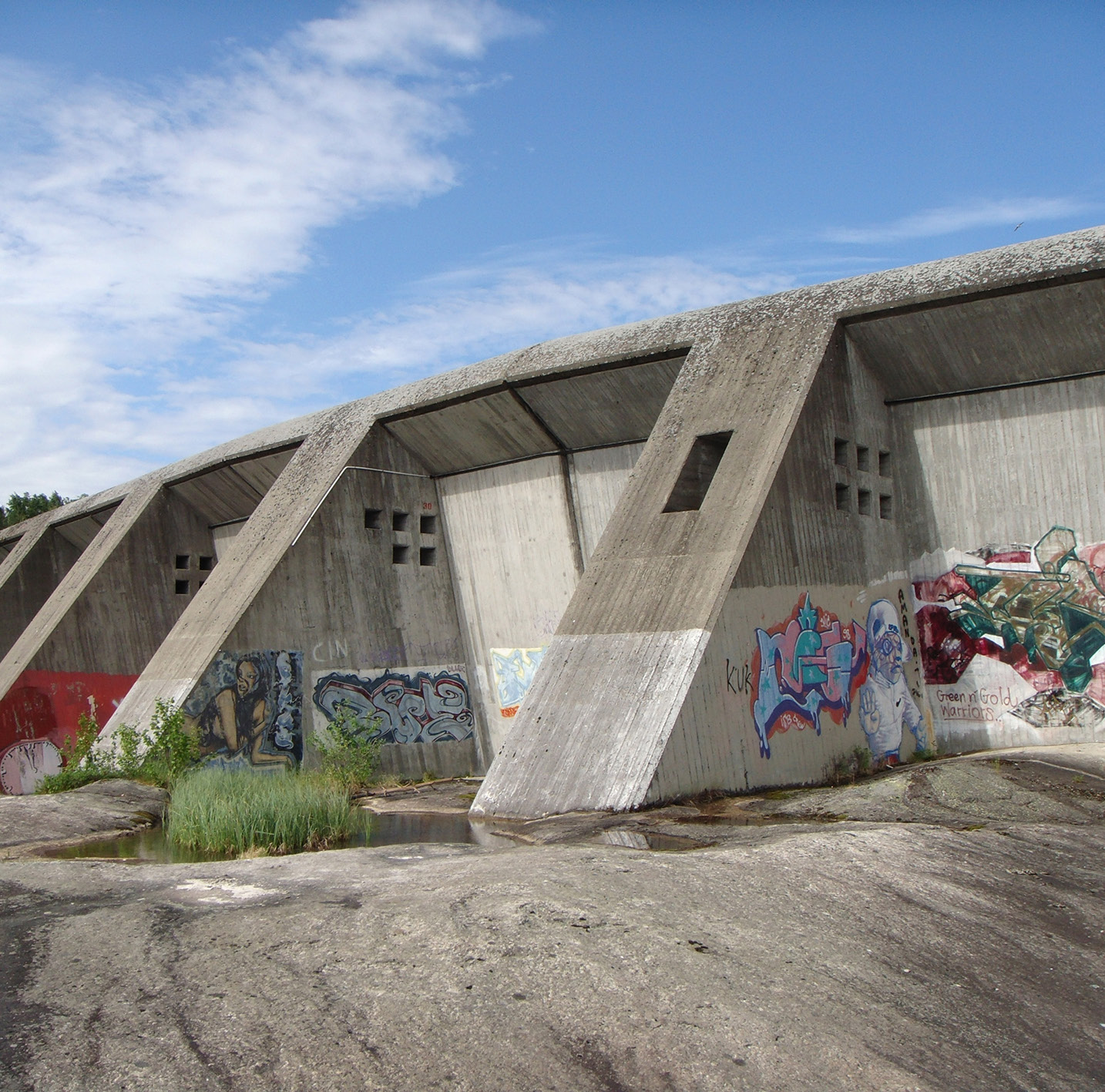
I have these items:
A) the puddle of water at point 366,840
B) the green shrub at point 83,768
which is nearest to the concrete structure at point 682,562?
the puddle of water at point 366,840

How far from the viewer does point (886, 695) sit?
1387 cm

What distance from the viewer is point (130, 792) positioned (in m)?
13.3

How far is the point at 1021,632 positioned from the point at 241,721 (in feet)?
36.1

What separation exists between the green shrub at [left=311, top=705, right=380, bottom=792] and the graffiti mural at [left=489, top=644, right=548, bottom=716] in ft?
8.24

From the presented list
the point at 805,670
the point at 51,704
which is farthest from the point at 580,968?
the point at 51,704

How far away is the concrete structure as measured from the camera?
1115cm

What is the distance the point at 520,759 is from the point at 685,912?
480cm

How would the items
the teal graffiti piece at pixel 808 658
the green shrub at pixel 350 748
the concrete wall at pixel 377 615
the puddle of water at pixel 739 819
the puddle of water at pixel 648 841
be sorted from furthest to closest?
the concrete wall at pixel 377 615
the green shrub at pixel 350 748
the teal graffiti piece at pixel 808 658
the puddle of water at pixel 739 819
the puddle of water at pixel 648 841

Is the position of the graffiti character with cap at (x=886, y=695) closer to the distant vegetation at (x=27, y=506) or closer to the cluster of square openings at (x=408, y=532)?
the cluster of square openings at (x=408, y=532)

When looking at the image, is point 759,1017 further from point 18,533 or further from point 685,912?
point 18,533

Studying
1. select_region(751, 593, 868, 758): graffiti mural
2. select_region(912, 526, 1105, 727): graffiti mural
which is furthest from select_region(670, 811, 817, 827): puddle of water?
select_region(912, 526, 1105, 727): graffiti mural

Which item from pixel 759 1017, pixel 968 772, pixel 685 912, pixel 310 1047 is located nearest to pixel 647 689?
pixel 968 772

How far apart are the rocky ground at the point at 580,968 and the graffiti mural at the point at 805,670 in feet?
11.0

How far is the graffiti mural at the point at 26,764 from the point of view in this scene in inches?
736
